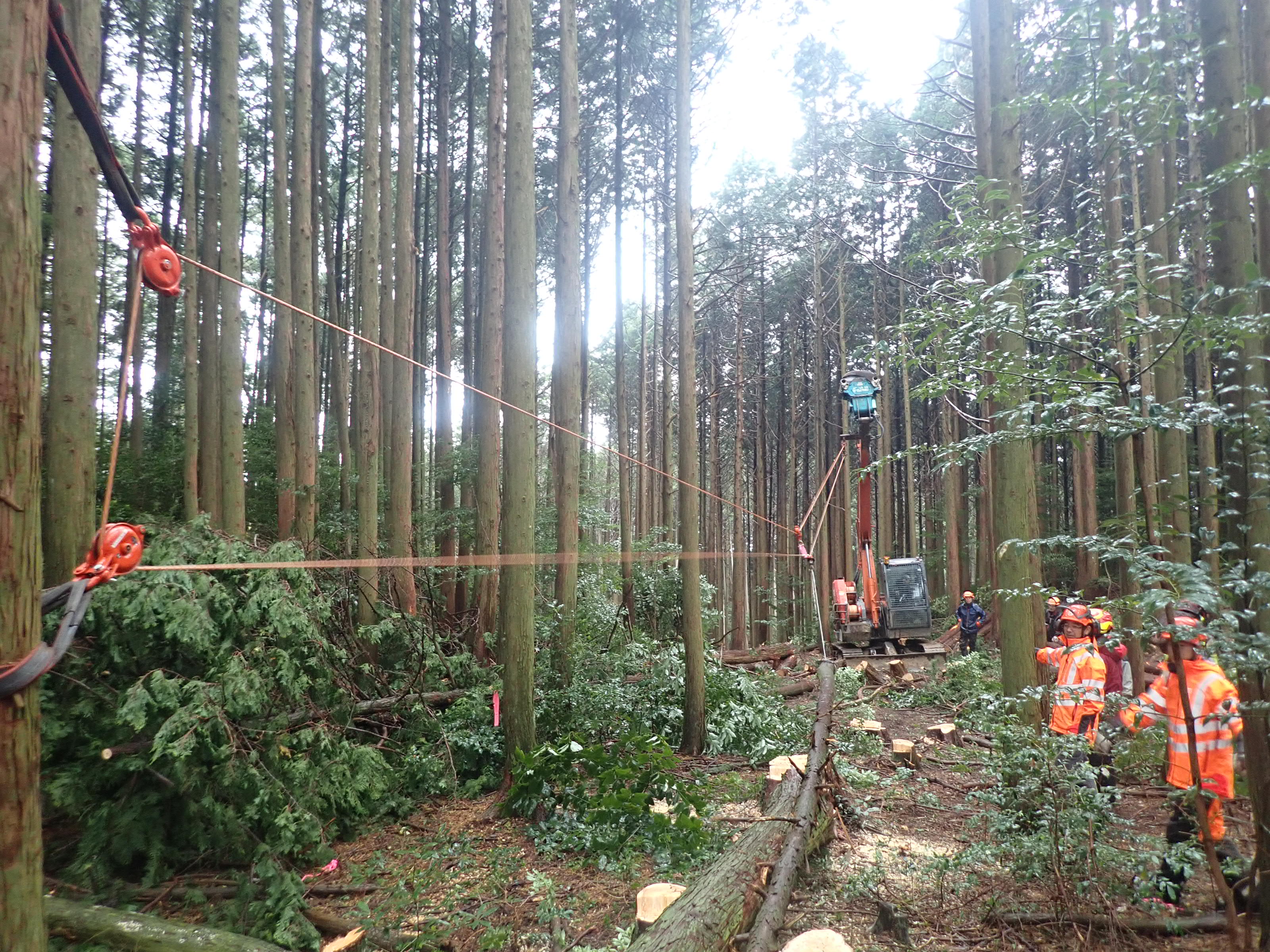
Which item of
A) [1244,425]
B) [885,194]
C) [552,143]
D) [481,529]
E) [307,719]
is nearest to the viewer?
[1244,425]

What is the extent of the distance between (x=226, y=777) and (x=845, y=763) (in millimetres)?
5673

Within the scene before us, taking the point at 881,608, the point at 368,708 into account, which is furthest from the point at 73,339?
the point at 881,608

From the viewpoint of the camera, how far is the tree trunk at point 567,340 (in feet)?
28.0

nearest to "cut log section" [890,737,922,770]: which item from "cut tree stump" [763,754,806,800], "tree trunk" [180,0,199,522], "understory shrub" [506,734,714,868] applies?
"cut tree stump" [763,754,806,800]

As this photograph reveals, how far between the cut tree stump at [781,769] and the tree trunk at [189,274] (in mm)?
8829

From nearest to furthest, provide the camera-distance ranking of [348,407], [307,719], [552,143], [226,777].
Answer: [226,777]
[307,719]
[348,407]
[552,143]

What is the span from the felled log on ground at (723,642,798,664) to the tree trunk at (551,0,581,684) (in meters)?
5.72

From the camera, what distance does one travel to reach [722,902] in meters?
3.60

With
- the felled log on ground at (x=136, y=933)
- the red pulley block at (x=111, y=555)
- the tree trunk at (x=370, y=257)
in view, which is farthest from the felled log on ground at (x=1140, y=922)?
the tree trunk at (x=370, y=257)

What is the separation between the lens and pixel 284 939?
3688mm

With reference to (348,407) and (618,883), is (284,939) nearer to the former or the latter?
(618,883)

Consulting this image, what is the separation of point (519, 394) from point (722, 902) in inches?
166

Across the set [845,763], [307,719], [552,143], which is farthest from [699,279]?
[307,719]

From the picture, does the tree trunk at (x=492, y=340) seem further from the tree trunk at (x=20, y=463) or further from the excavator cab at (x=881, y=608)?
the excavator cab at (x=881, y=608)
